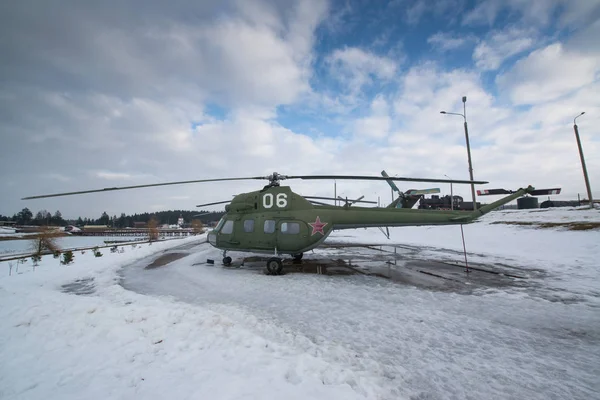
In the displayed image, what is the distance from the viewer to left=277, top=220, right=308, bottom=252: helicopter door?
10.8 m

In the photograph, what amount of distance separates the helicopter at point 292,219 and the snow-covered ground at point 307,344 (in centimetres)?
292

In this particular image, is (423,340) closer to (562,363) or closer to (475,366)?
(475,366)

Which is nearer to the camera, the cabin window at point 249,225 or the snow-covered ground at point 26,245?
the cabin window at point 249,225

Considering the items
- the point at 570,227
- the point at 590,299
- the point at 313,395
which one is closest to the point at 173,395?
the point at 313,395

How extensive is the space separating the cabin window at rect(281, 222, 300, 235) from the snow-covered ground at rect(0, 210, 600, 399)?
9.89ft

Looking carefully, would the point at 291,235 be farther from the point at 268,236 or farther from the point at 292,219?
the point at 268,236

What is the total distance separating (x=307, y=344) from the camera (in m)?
4.36

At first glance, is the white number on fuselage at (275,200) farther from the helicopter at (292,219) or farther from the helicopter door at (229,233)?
the helicopter door at (229,233)

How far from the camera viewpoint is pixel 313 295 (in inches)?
295

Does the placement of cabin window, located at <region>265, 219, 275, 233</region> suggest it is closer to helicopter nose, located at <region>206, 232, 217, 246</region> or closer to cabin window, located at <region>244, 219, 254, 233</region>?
cabin window, located at <region>244, 219, 254, 233</region>

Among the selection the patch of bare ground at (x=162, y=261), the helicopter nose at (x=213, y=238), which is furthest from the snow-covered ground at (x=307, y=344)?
the patch of bare ground at (x=162, y=261)

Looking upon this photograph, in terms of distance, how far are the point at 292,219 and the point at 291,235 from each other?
707 millimetres

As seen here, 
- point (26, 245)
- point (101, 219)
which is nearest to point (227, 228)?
point (26, 245)

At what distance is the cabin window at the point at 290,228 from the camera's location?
10863 millimetres
